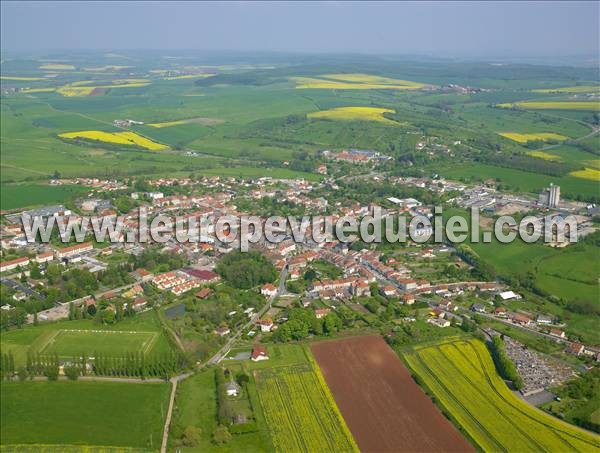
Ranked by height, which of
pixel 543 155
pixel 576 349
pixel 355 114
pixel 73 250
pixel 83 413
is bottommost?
pixel 83 413

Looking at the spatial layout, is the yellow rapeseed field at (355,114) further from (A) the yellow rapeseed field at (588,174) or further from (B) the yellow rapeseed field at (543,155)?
(A) the yellow rapeseed field at (588,174)

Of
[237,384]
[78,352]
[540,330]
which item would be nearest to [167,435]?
[237,384]

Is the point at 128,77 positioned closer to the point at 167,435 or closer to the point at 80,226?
the point at 80,226

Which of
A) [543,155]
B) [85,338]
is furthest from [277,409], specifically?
[543,155]

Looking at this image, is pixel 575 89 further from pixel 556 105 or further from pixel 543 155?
pixel 543 155

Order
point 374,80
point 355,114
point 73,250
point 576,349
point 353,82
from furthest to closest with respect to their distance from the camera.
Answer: point 374,80 < point 353,82 < point 355,114 < point 73,250 < point 576,349

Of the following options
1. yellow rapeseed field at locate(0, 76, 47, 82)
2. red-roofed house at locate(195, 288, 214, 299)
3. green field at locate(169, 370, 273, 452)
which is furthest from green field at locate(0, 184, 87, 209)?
yellow rapeseed field at locate(0, 76, 47, 82)

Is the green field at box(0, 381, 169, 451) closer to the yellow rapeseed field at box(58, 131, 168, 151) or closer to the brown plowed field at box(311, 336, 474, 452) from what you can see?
the brown plowed field at box(311, 336, 474, 452)
